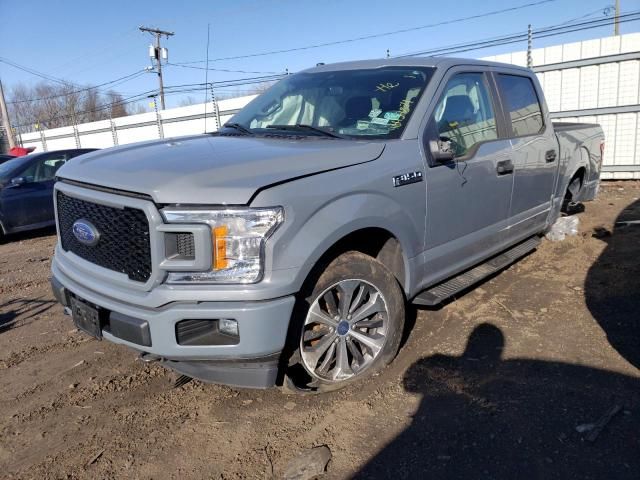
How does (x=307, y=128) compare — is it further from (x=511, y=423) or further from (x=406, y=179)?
(x=511, y=423)

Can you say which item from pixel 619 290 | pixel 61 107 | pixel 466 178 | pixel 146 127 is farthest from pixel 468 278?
pixel 61 107

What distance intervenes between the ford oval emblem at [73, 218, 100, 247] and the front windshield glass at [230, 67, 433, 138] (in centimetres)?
149

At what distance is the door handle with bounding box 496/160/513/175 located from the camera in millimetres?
3963

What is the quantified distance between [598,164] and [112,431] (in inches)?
254

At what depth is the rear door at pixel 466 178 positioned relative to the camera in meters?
3.42

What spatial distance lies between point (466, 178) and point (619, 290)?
6.80 feet

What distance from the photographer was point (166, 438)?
2.66 metres

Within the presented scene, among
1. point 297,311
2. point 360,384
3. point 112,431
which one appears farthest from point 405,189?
point 112,431

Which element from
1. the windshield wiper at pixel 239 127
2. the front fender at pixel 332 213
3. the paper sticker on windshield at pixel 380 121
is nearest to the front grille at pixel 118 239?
the front fender at pixel 332 213

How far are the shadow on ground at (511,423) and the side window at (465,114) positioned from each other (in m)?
1.59

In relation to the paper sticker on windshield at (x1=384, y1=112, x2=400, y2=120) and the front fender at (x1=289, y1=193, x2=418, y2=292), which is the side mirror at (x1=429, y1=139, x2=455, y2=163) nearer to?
the paper sticker on windshield at (x1=384, y1=112, x2=400, y2=120)

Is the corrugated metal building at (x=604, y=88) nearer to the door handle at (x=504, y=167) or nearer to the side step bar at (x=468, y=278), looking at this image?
the side step bar at (x=468, y=278)

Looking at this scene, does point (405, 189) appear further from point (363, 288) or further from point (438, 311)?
point (438, 311)

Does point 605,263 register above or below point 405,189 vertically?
below
